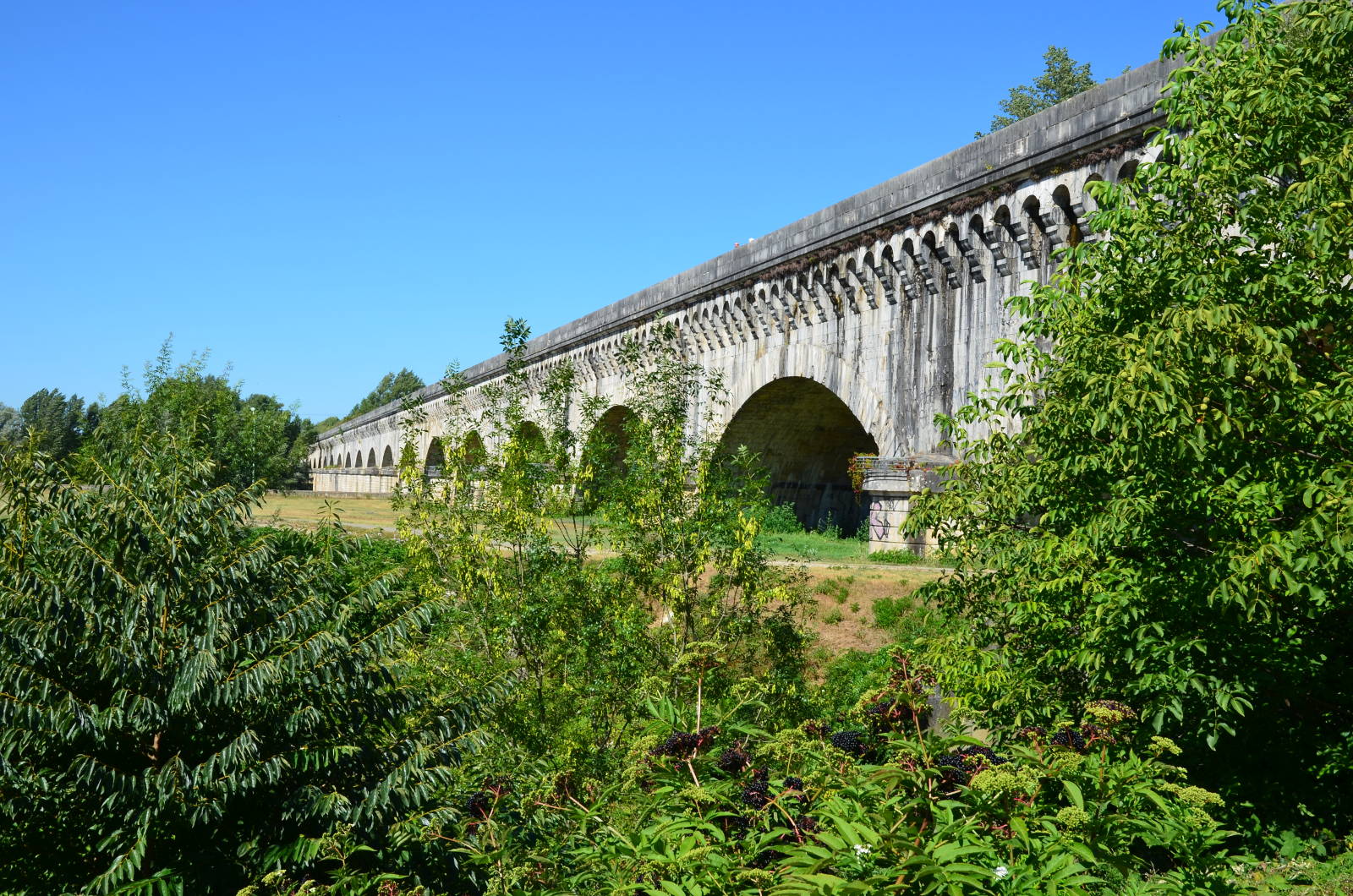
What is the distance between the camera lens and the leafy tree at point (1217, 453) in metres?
4.73

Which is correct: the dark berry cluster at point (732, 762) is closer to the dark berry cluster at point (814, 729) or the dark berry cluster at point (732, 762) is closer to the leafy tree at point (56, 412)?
the dark berry cluster at point (814, 729)

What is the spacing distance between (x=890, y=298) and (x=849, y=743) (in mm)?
12627

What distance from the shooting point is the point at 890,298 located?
15617 mm

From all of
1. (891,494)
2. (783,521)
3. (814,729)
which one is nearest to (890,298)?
(891,494)

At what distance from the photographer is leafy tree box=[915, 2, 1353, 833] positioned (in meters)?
4.73

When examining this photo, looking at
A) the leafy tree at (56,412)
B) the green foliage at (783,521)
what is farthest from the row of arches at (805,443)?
the leafy tree at (56,412)

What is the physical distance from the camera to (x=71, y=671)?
406 cm

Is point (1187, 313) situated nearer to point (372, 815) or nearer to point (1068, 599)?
point (1068, 599)

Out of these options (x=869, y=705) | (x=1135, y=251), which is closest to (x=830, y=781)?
(x=869, y=705)

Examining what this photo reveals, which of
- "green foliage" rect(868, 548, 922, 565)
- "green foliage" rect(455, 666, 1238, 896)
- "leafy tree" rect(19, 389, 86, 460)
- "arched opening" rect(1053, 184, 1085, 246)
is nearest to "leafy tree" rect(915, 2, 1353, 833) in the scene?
"green foliage" rect(455, 666, 1238, 896)

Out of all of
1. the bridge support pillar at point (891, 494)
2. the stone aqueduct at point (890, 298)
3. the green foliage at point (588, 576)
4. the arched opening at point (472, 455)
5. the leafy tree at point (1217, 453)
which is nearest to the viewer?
the leafy tree at point (1217, 453)

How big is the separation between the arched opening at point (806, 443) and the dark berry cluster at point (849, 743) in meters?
15.5

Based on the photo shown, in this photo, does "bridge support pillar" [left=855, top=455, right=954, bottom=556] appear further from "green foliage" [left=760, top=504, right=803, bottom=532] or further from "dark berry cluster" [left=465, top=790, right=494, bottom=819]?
"dark berry cluster" [left=465, top=790, right=494, bottom=819]

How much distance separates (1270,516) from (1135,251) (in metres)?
1.61
